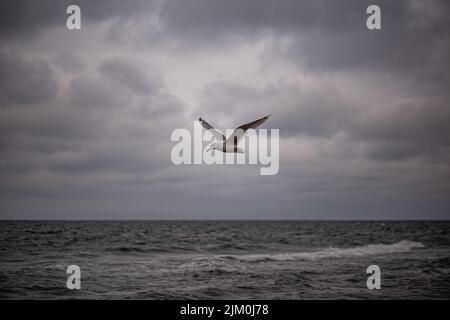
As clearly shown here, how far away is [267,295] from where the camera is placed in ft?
46.6

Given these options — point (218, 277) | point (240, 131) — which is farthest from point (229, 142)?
point (218, 277)

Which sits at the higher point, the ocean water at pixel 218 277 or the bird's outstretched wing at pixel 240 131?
the bird's outstretched wing at pixel 240 131

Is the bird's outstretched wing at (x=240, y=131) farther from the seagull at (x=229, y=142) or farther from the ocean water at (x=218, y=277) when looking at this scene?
the ocean water at (x=218, y=277)

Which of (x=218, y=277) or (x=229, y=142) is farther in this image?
(x=218, y=277)

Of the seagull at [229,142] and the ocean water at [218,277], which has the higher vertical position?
the seagull at [229,142]

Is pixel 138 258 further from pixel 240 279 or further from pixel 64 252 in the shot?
pixel 240 279

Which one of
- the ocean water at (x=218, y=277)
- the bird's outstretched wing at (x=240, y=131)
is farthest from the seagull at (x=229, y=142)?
the ocean water at (x=218, y=277)

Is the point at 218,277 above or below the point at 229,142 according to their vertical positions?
below

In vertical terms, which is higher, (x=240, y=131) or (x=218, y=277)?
(x=240, y=131)

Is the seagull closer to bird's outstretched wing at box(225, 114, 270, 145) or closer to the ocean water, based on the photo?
bird's outstretched wing at box(225, 114, 270, 145)

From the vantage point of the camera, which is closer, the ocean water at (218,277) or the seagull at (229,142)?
the seagull at (229,142)

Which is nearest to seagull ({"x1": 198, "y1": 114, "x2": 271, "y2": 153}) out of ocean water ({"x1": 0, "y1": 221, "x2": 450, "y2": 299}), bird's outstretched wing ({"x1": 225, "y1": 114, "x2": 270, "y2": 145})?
bird's outstretched wing ({"x1": 225, "y1": 114, "x2": 270, "y2": 145})

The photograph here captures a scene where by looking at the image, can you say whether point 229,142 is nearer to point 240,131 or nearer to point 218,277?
point 240,131
